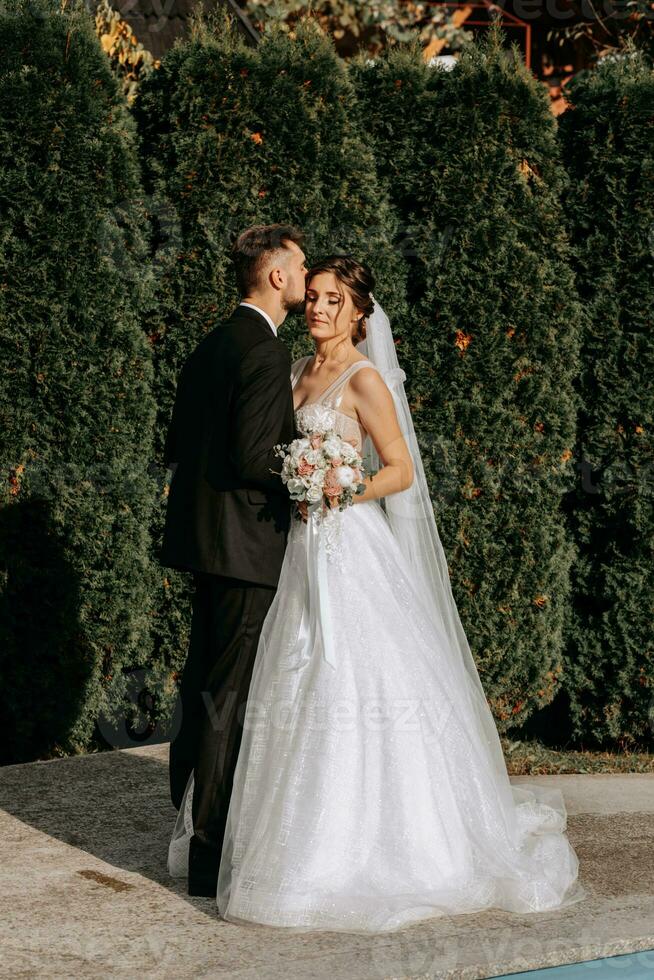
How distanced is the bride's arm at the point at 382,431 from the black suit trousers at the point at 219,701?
53 centimetres

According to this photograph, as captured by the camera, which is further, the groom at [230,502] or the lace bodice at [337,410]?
the lace bodice at [337,410]

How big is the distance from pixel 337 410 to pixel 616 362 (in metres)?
2.43

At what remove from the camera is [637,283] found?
19.0 feet

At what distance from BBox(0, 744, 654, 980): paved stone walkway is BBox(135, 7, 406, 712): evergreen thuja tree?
62.0 inches

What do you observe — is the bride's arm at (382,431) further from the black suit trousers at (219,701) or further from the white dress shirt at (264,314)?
the black suit trousers at (219,701)

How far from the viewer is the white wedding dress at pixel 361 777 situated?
341cm

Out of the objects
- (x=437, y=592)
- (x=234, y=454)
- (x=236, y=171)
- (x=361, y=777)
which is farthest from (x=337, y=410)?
(x=236, y=171)

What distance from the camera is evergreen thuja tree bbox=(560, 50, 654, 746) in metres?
5.76

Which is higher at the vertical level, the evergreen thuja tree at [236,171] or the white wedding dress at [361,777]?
the evergreen thuja tree at [236,171]

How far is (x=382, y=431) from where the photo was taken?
386 cm

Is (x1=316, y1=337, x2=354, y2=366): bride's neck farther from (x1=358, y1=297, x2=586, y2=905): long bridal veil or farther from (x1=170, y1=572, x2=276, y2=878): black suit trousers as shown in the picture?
(x1=170, y1=572, x2=276, y2=878): black suit trousers

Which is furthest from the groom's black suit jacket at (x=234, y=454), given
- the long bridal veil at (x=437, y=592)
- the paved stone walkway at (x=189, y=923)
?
the paved stone walkway at (x=189, y=923)

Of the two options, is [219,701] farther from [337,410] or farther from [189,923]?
[337,410]

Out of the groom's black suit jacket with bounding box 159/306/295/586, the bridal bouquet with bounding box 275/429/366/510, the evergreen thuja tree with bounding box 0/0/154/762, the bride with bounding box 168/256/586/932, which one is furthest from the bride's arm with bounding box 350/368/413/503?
the evergreen thuja tree with bounding box 0/0/154/762
